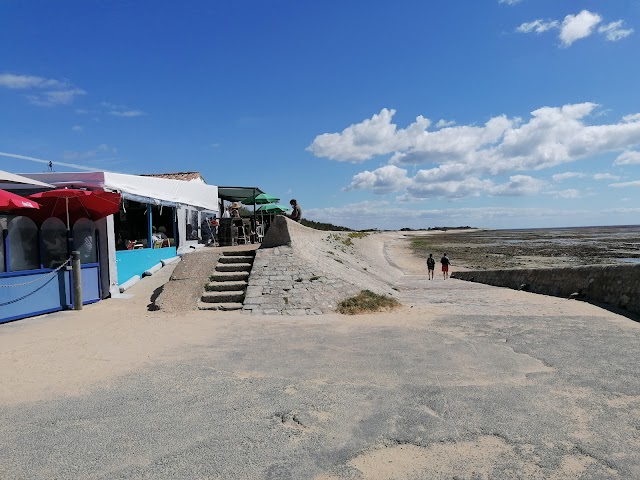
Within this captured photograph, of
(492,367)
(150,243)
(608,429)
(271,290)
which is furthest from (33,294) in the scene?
(608,429)

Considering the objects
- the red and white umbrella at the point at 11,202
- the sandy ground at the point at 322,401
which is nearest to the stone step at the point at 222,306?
the sandy ground at the point at 322,401

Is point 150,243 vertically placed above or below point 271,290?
above

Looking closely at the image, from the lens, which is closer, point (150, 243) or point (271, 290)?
point (271, 290)

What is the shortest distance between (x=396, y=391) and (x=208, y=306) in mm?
5921

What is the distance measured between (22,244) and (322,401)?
8025 mm

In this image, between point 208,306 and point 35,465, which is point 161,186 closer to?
point 208,306

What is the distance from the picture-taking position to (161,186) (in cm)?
1608

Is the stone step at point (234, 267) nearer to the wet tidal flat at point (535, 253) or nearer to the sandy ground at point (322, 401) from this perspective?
the sandy ground at point (322, 401)

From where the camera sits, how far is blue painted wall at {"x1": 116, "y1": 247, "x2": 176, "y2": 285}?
12.5m

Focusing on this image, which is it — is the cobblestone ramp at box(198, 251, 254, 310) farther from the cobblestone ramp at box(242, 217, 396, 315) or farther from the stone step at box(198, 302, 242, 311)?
the cobblestone ramp at box(242, 217, 396, 315)

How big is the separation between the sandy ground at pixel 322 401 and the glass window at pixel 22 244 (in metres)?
1.62

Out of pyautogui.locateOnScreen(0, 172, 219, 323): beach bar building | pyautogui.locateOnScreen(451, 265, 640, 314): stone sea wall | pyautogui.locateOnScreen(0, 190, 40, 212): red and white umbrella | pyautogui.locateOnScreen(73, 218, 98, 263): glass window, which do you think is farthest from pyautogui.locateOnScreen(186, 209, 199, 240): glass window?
pyautogui.locateOnScreen(451, 265, 640, 314): stone sea wall

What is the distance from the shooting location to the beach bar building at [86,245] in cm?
880

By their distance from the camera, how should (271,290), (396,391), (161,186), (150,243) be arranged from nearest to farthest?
(396,391) < (271,290) < (150,243) < (161,186)
